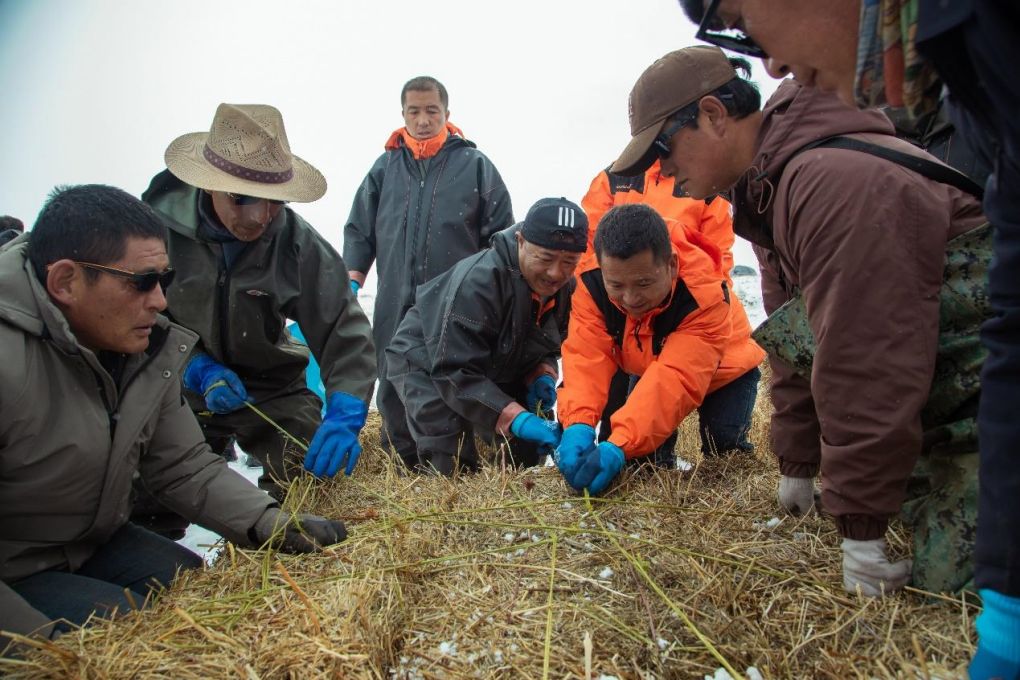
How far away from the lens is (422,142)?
4852mm

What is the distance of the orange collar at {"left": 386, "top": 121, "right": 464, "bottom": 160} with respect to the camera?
4.85 metres

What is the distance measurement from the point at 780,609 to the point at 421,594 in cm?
99

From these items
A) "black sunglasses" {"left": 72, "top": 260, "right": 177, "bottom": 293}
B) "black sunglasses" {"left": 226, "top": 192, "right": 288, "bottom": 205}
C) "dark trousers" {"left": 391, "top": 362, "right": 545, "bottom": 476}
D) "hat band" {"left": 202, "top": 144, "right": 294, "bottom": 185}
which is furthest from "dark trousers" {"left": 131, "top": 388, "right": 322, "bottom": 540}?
"black sunglasses" {"left": 72, "top": 260, "right": 177, "bottom": 293}

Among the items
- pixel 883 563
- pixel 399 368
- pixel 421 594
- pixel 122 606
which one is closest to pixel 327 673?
pixel 421 594

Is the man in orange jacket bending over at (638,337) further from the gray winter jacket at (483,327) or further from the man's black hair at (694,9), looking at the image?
the man's black hair at (694,9)

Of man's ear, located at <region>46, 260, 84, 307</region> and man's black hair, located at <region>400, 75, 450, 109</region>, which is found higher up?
man's black hair, located at <region>400, 75, 450, 109</region>

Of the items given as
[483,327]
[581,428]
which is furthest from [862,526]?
[483,327]

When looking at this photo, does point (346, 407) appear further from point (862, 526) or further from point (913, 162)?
point (913, 162)

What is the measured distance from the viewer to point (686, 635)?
68.4 inches

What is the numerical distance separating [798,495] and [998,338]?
1.41m

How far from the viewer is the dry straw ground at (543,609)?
164cm

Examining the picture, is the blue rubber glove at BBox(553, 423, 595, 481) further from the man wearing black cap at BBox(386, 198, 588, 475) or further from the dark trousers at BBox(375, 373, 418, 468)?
the dark trousers at BBox(375, 373, 418, 468)

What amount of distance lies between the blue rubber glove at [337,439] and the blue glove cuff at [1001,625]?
8.45ft

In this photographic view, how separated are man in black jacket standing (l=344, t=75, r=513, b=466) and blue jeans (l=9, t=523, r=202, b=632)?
209 centimetres
